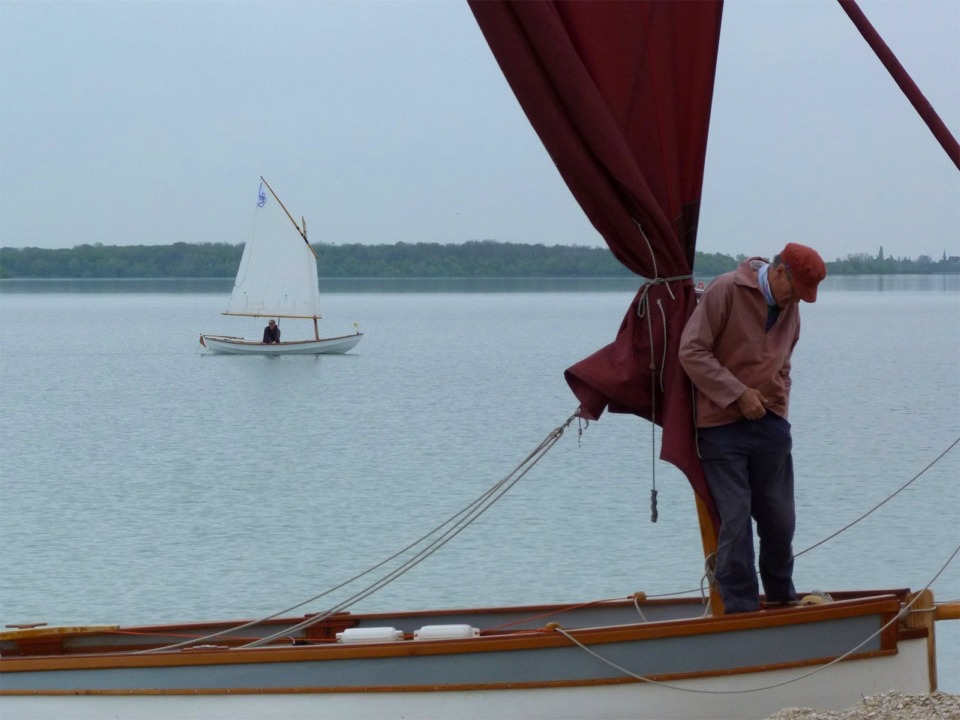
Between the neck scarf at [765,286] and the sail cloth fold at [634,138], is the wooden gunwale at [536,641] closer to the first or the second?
the sail cloth fold at [634,138]

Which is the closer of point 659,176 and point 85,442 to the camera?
point 659,176

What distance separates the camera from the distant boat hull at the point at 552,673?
489 cm

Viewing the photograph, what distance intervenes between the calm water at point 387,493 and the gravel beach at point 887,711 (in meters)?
2.04

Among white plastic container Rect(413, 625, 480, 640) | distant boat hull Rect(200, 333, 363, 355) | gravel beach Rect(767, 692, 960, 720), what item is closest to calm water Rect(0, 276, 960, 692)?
gravel beach Rect(767, 692, 960, 720)

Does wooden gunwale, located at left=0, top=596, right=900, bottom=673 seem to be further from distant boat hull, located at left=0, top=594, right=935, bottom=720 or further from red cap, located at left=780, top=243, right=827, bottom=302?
red cap, located at left=780, top=243, right=827, bottom=302

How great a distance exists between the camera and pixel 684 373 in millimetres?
5168

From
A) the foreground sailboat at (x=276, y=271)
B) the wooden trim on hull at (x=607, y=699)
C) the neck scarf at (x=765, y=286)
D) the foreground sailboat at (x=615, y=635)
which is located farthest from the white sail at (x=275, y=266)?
the neck scarf at (x=765, y=286)

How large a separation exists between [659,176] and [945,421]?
58.4 ft

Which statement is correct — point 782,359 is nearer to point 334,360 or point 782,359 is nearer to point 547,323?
point 334,360

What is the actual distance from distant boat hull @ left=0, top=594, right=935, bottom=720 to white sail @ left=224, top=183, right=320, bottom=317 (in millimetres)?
35092

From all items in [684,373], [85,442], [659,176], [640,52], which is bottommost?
[85,442]

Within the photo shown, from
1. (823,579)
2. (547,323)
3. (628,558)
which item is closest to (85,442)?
(628,558)

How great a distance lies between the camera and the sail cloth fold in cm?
503

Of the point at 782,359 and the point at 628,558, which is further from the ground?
the point at 782,359
